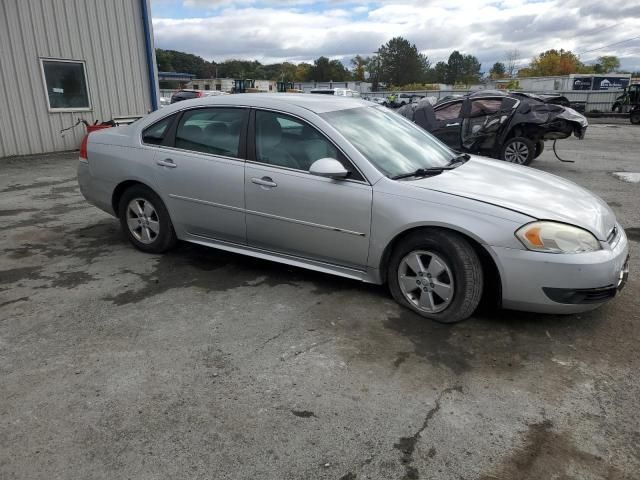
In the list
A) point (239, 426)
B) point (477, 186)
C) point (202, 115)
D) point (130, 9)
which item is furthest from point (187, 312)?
point (130, 9)

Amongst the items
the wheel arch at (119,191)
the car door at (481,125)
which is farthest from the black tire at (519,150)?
the wheel arch at (119,191)

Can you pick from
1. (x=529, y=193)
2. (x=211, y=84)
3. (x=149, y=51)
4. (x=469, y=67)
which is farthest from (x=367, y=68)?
(x=529, y=193)

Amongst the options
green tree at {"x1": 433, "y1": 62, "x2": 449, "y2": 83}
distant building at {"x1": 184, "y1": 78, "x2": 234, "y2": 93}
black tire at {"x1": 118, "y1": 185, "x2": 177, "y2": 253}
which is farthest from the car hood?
green tree at {"x1": 433, "y1": 62, "x2": 449, "y2": 83}

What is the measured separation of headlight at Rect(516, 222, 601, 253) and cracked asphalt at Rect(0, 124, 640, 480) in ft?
2.10

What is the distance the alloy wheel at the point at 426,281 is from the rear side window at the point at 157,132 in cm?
257

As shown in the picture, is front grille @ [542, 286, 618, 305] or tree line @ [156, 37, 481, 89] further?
tree line @ [156, 37, 481, 89]

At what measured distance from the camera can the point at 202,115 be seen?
4395 millimetres

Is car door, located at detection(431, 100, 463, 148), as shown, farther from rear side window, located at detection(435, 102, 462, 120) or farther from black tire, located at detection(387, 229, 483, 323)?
black tire, located at detection(387, 229, 483, 323)

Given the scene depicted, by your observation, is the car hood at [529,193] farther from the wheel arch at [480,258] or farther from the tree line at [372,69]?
the tree line at [372,69]

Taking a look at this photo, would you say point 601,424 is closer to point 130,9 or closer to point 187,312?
point 187,312

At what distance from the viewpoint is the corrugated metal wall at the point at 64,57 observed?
35.3 feet

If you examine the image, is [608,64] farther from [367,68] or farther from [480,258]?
[480,258]

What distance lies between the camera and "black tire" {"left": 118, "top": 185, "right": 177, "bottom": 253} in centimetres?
461

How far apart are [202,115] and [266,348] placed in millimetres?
2316
